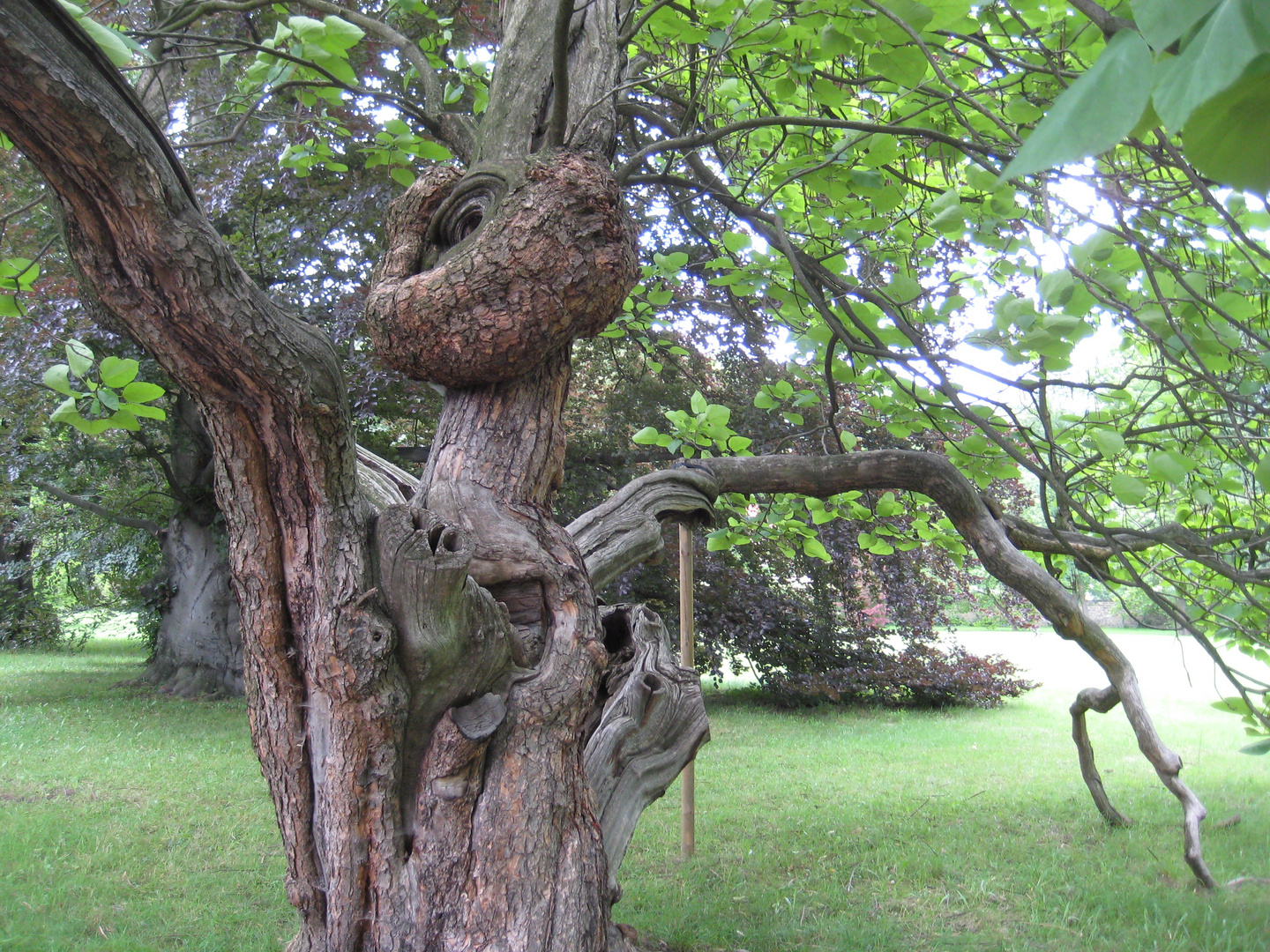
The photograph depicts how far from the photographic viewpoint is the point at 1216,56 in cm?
34

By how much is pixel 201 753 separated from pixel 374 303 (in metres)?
6.01

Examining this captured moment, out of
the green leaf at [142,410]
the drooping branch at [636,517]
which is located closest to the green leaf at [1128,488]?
the drooping branch at [636,517]

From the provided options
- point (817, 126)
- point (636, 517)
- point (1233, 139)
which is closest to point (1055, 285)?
point (1233, 139)

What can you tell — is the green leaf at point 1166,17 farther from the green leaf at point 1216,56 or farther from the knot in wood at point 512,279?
the knot in wood at point 512,279

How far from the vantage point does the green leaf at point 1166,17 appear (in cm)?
35

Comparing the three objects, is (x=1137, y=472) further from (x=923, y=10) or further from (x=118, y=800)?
(x=118, y=800)

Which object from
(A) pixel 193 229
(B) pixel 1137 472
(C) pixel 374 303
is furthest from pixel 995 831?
(A) pixel 193 229

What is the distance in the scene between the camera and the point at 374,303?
2203 mm

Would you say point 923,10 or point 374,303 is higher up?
point 923,10

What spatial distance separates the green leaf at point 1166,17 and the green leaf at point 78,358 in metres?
1.79

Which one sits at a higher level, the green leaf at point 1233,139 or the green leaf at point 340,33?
the green leaf at point 340,33

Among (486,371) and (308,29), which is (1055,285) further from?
(308,29)

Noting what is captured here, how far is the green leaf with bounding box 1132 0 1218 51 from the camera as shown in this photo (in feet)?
1.16

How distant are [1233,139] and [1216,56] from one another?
0.06m
